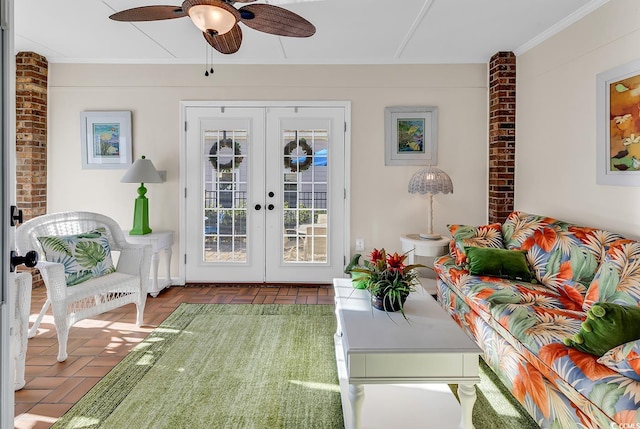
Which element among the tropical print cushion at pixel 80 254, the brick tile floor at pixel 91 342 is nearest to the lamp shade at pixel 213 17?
the tropical print cushion at pixel 80 254

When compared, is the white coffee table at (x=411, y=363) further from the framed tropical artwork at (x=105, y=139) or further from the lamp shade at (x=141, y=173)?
the framed tropical artwork at (x=105, y=139)

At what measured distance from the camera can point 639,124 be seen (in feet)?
8.14

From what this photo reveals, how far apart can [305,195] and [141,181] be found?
169 centimetres

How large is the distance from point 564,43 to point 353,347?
10.2 ft

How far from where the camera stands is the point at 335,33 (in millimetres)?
3502

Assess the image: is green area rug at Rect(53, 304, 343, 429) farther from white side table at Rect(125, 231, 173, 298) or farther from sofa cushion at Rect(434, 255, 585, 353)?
sofa cushion at Rect(434, 255, 585, 353)

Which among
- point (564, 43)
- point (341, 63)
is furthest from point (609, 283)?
point (341, 63)

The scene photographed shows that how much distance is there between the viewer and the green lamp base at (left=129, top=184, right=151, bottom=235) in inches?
158

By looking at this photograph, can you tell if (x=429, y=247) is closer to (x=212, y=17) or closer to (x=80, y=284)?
(x=212, y=17)

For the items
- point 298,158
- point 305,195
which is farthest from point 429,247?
point 298,158

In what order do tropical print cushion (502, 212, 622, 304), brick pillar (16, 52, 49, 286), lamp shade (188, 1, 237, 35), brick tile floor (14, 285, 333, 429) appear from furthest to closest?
brick pillar (16, 52, 49, 286), tropical print cushion (502, 212, 622, 304), brick tile floor (14, 285, 333, 429), lamp shade (188, 1, 237, 35)

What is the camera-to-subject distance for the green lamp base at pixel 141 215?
401 centimetres

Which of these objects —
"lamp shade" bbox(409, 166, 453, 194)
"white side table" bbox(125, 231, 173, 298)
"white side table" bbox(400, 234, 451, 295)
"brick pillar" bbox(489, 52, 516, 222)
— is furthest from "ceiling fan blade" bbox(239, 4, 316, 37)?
"brick pillar" bbox(489, 52, 516, 222)

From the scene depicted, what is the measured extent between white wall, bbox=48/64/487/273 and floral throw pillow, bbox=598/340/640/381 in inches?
111
